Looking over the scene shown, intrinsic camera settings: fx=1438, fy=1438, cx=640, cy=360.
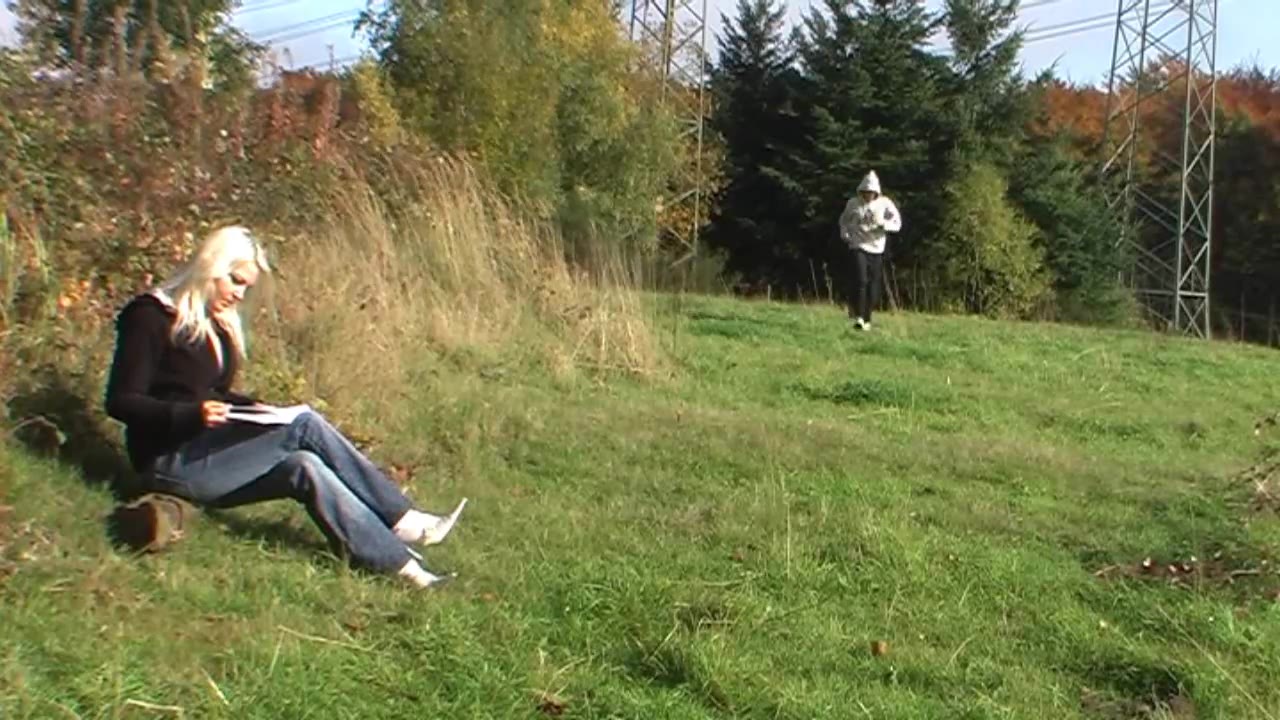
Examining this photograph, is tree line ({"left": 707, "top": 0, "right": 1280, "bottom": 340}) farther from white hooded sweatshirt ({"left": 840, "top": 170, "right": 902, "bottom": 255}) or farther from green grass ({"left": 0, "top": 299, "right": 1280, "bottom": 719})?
green grass ({"left": 0, "top": 299, "right": 1280, "bottom": 719})

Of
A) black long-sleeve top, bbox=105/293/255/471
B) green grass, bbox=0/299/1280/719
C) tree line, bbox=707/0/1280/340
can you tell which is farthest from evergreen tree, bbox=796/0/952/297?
black long-sleeve top, bbox=105/293/255/471

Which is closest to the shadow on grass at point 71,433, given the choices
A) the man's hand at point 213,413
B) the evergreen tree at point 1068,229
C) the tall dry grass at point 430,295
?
the man's hand at point 213,413

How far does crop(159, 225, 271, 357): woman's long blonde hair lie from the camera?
5500 millimetres

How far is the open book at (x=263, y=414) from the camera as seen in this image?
211 inches

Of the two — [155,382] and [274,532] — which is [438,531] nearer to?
[274,532]

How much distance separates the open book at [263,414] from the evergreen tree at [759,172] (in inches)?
1014

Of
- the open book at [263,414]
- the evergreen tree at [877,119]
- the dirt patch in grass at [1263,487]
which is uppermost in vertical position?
the evergreen tree at [877,119]

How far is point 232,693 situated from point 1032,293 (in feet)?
88.8

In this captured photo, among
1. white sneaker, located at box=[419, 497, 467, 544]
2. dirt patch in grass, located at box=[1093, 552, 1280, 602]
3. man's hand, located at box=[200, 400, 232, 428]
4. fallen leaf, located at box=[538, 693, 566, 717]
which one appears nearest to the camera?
fallen leaf, located at box=[538, 693, 566, 717]

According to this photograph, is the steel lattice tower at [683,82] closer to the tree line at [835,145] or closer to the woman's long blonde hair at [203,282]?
the tree line at [835,145]

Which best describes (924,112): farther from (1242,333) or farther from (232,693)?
(232,693)

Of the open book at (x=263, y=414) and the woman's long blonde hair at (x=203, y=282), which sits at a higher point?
the woman's long blonde hair at (x=203, y=282)

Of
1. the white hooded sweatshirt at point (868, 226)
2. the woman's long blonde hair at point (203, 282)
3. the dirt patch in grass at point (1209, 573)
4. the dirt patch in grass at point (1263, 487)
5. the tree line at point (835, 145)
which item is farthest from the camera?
the tree line at point (835, 145)

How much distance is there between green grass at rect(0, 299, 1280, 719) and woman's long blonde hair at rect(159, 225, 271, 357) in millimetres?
707
